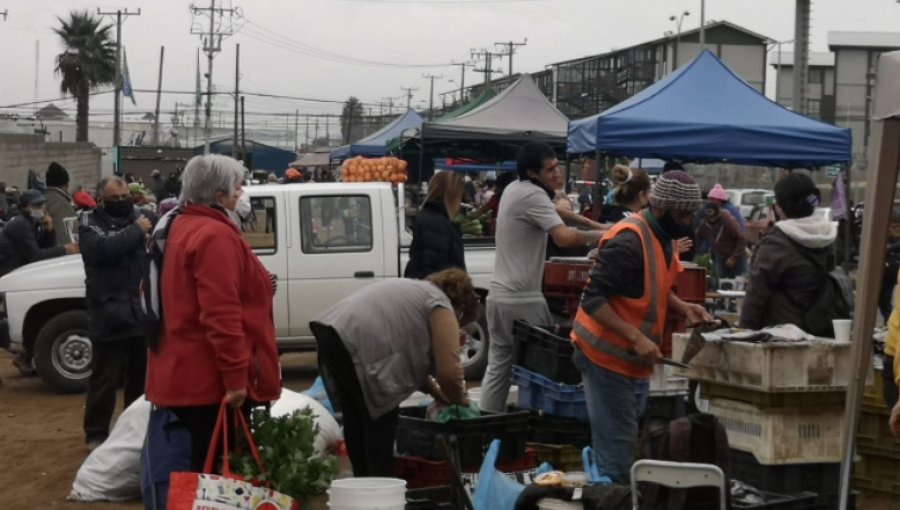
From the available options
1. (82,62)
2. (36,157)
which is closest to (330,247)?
(36,157)

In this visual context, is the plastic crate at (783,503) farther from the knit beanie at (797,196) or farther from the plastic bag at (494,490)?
the knit beanie at (797,196)

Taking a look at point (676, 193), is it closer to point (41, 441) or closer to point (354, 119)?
point (41, 441)

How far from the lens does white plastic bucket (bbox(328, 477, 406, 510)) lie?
5.67 meters

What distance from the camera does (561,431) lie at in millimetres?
7746

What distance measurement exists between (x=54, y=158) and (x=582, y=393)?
44365 millimetres

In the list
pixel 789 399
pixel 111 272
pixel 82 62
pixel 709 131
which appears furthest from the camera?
pixel 82 62

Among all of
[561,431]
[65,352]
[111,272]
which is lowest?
[65,352]

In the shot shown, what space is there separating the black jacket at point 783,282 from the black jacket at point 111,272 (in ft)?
13.8

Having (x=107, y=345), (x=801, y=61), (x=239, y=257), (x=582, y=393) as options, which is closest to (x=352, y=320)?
(x=239, y=257)

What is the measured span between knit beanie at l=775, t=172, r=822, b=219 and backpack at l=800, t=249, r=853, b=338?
253 mm

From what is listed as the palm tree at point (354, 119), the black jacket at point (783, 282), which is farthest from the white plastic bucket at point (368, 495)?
the palm tree at point (354, 119)

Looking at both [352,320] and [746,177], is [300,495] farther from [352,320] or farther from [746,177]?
[746,177]

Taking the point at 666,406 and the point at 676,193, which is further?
the point at 666,406

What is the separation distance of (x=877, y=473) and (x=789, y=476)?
4.09 ft
